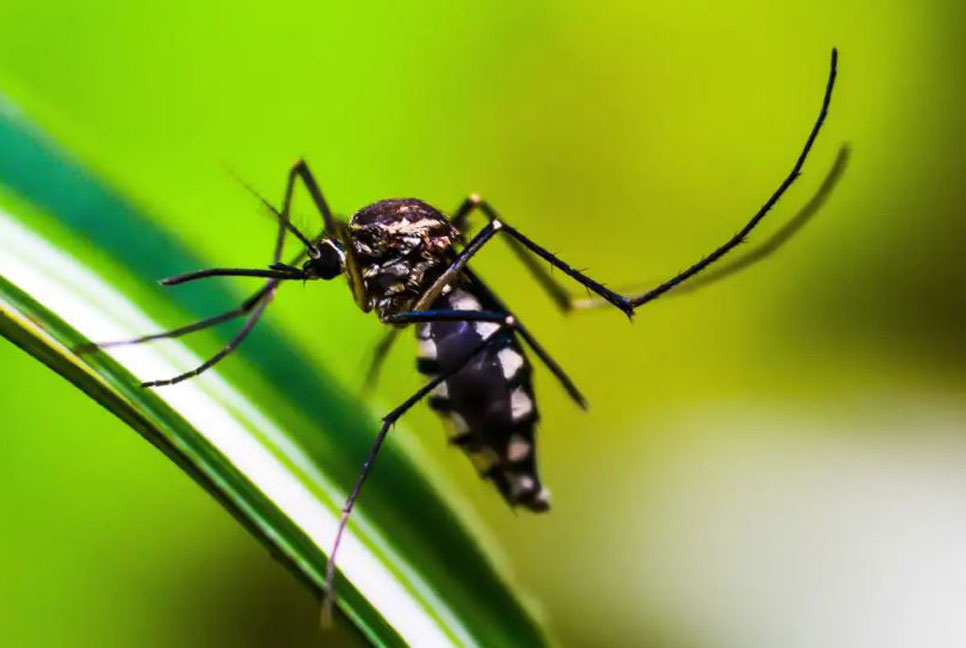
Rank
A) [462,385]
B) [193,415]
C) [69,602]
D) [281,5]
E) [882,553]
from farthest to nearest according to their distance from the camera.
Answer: [281,5]
[882,553]
[69,602]
[462,385]
[193,415]

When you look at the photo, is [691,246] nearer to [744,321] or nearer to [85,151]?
[744,321]

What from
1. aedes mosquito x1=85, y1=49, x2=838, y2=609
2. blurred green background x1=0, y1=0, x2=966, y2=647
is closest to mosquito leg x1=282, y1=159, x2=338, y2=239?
aedes mosquito x1=85, y1=49, x2=838, y2=609

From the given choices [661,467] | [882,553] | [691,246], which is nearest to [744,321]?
[691,246]

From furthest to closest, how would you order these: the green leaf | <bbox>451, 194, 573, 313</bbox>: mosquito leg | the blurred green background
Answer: the blurred green background → <bbox>451, 194, 573, 313</bbox>: mosquito leg → the green leaf

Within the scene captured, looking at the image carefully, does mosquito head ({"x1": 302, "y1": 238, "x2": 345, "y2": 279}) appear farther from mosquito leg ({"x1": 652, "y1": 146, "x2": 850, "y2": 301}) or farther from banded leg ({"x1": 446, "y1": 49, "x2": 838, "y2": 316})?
mosquito leg ({"x1": 652, "y1": 146, "x2": 850, "y2": 301})

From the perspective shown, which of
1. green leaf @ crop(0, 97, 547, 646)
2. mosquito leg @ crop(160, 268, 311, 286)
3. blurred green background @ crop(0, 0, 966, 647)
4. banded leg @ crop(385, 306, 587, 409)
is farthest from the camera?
blurred green background @ crop(0, 0, 966, 647)

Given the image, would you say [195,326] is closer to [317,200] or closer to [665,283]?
[317,200]

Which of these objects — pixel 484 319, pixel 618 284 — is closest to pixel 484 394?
pixel 484 319
